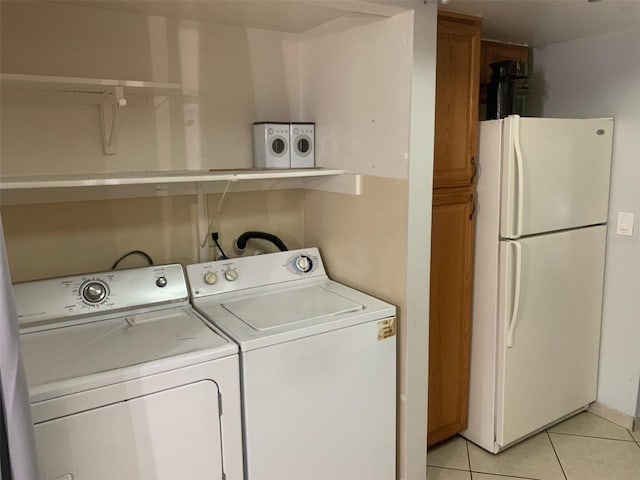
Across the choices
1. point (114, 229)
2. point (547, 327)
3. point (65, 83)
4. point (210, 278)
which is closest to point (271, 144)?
point (210, 278)

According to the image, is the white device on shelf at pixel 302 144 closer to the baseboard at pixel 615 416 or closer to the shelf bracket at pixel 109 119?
the shelf bracket at pixel 109 119

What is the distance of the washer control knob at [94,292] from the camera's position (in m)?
1.92

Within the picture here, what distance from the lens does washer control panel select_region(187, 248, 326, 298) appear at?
2.16 metres

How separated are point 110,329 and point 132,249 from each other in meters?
0.43

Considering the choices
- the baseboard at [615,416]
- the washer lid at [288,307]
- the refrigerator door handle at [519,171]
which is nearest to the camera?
the washer lid at [288,307]

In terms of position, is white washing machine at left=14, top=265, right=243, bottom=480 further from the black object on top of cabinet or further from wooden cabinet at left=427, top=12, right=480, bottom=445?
the black object on top of cabinet

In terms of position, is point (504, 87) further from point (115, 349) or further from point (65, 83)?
point (115, 349)

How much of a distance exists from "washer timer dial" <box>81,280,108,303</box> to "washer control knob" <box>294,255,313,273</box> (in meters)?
0.80

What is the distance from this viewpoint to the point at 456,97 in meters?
2.28

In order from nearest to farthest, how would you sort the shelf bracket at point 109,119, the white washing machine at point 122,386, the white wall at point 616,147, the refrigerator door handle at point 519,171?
the white washing machine at point 122,386, the shelf bracket at point 109,119, the refrigerator door handle at point 519,171, the white wall at point 616,147

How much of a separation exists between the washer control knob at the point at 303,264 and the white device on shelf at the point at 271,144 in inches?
16.1

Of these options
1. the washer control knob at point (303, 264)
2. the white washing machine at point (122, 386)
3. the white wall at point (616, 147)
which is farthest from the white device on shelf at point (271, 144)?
the white wall at point (616, 147)

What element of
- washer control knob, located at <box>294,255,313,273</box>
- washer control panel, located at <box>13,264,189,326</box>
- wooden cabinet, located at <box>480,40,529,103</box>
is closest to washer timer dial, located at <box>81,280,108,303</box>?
washer control panel, located at <box>13,264,189,326</box>

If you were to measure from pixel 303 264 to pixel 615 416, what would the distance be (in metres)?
1.86
